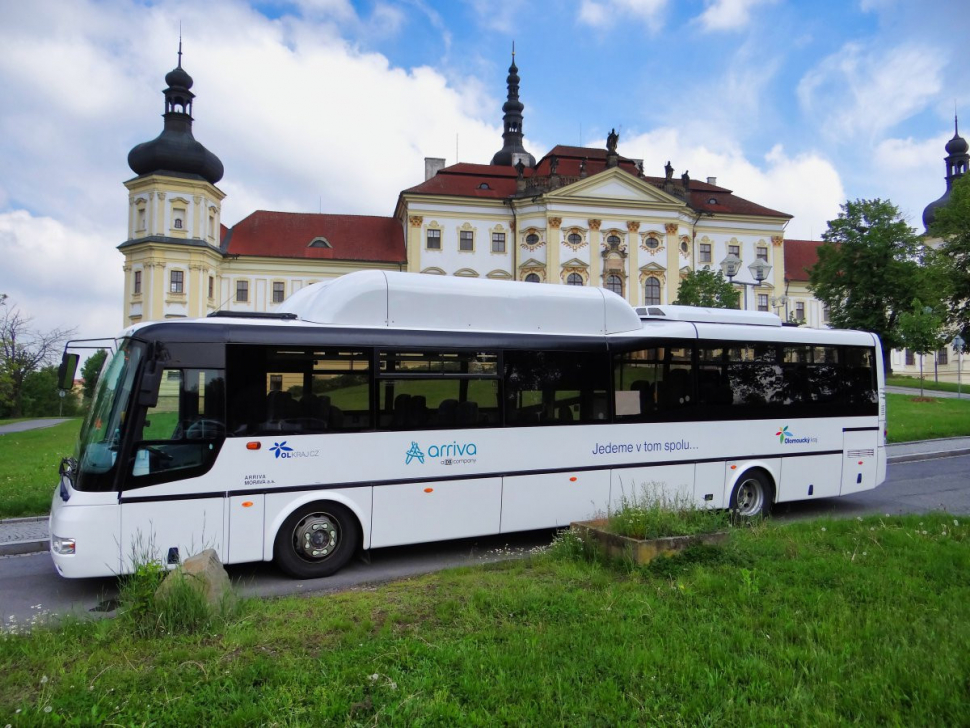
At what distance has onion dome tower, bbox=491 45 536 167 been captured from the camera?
258ft

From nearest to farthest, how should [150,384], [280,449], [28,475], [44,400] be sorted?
[150,384]
[280,449]
[28,475]
[44,400]

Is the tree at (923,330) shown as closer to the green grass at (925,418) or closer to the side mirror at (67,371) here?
the green grass at (925,418)

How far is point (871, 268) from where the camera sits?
144 feet

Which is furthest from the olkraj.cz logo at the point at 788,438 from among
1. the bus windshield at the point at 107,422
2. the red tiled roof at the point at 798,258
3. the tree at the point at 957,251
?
the red tiled roof at the point at 798,258

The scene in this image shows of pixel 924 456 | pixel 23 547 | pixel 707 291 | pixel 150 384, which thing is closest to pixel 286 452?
pixel 150 384

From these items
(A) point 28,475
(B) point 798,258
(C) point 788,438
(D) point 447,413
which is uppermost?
(B) point 798,258

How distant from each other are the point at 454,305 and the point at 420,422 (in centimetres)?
158

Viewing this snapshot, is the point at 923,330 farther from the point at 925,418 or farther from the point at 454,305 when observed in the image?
Answer: the point at 454,305

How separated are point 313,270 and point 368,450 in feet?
186

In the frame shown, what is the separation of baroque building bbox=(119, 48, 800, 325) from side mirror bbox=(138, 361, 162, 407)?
52.2 meters

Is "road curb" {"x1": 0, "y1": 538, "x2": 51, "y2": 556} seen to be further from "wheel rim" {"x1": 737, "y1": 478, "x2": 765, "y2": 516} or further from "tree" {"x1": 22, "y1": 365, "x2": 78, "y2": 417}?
"tree" {"x1": 22, "y1": 365, "x2": 78, "y2": 417}

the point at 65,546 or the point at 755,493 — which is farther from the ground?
the point at 65,546

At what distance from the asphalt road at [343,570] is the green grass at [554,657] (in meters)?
1.32

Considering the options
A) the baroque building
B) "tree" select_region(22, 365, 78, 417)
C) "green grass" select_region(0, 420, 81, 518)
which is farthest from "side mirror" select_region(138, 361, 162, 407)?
"tree" select_region(22, 365, 78, 417)
